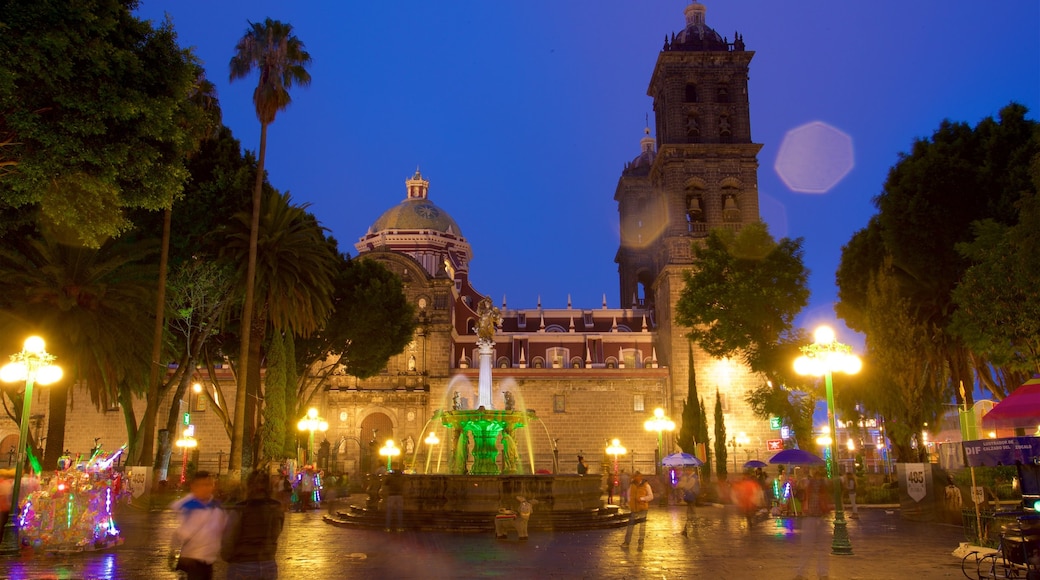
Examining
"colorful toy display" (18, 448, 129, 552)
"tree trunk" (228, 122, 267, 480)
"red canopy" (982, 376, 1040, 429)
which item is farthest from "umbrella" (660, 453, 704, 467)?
"colorful toy display" (18, 448, 129, 552)

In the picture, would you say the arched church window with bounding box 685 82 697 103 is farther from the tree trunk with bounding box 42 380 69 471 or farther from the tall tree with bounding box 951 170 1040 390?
the tree trunk with bounding box 42 380 69 471

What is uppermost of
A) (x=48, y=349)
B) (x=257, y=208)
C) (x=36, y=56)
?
(x=257, y=208)

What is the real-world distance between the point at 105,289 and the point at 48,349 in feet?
7.02

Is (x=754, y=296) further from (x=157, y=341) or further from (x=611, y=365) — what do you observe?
(x=157, y=341)

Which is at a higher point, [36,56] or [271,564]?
[36,56]

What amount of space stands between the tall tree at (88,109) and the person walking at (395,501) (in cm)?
809

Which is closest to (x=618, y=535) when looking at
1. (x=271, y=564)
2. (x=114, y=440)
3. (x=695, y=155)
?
(x=271, y=564)

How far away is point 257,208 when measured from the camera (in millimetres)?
23859

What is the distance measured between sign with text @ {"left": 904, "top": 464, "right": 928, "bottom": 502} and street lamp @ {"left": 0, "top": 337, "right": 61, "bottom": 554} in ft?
65.5

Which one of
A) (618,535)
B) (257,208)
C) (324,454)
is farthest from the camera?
(324,454)

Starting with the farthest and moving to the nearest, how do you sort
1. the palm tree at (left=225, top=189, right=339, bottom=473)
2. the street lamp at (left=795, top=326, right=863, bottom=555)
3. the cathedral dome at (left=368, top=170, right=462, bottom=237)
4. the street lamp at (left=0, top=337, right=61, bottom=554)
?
the cathedral dome at (left=368, top=170, right=462, bottom=237), the palm tree at (left=225, top=189, right=339, bottom=473), the street lamp at (left=795, top=326, right=863, bottom=555), the street lamp at (left=0, top=337, right=61, bottom=554)

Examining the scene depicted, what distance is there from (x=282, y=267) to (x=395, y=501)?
1092 cm

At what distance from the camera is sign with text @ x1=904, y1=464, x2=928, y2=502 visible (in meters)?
20.1

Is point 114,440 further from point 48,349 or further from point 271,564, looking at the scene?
point 271,564
